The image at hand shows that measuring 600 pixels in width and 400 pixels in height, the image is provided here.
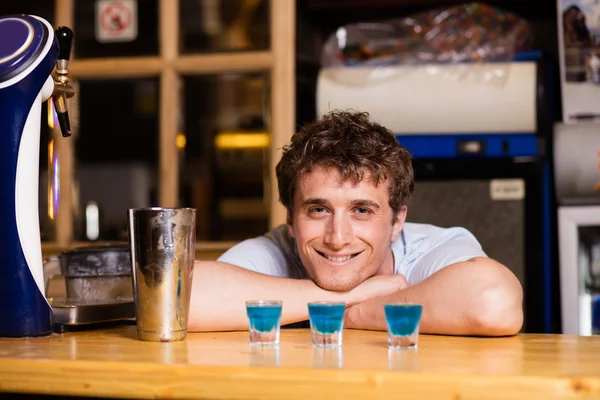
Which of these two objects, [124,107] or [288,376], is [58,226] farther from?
[124,107]

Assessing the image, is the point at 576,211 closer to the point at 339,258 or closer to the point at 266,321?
the point at 339,258

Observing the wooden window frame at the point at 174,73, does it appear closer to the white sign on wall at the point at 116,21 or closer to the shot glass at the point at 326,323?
the white sign on wall at the point at 116,21

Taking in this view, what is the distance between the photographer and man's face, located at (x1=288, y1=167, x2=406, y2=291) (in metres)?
1.46

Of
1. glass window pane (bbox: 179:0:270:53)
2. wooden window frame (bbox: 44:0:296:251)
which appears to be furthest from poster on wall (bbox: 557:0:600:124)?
glass window pane (bbox: 179:0:270:53)

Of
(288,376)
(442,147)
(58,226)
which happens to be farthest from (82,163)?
(288,376)

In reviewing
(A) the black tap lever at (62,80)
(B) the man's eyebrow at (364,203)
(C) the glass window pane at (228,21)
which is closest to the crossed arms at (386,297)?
(B) the man's eyebrow at (364,203)

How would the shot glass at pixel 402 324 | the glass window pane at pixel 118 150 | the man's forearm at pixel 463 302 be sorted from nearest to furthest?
the shot glass at pixel 402 324 → the man's forearm at pixel 463 302 → the glass window pane at pixel 118 150

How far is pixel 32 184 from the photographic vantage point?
1.30 m

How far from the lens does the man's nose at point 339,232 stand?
1458 millimetres

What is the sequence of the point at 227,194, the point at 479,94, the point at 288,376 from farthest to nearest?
1. the point at 227,194
2. the point at 479,94
3. the point at 288,376

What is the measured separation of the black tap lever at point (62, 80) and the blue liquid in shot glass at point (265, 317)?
45 centimetres

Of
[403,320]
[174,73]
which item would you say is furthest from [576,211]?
[403,320]

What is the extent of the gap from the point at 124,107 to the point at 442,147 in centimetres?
431

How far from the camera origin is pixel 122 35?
9.29 feet
